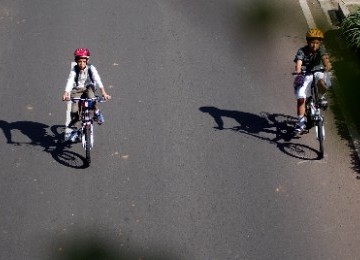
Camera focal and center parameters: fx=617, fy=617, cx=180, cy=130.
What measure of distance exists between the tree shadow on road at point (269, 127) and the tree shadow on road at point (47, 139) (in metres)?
2.79

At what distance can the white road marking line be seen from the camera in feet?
49.7

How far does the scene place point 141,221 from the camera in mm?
9906

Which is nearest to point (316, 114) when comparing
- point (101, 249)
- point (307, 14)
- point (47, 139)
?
point (101, 249)

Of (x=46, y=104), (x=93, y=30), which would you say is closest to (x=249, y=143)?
(x=46, y=104)

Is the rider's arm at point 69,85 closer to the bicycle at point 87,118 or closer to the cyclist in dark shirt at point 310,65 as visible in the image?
the bicycle at point 87,118

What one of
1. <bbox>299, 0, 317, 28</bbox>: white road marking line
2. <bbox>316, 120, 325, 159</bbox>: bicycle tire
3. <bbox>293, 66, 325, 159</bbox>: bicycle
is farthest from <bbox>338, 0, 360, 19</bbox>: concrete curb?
<bbox>316, 120, 325, 159</bbox>: bicycle tire

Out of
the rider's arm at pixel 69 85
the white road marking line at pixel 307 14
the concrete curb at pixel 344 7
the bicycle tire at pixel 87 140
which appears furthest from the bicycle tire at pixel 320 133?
the concrete curb at pixel 344 7

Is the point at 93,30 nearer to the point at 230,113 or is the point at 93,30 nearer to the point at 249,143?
the point at 230,113

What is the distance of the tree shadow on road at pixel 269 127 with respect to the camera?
11375 millimetres

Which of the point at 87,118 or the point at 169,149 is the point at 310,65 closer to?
the point at 169,149

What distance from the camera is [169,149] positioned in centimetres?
1138

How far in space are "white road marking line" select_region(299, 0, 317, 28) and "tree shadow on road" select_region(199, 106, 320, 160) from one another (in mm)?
3889

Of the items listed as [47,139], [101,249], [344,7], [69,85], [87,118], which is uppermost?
[344,7]

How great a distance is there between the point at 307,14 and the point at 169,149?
6.31 metres
